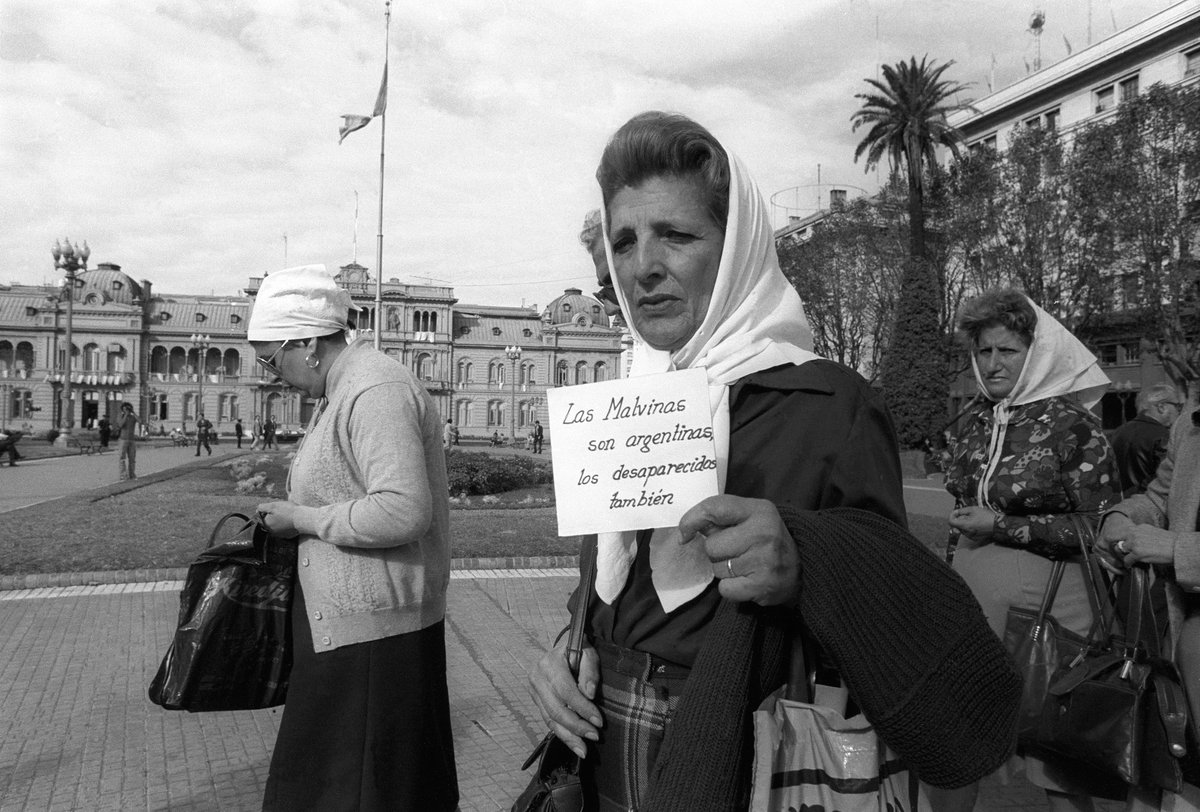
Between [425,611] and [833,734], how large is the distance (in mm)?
1697

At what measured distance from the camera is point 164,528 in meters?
11.5

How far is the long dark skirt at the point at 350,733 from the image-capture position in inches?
99.3

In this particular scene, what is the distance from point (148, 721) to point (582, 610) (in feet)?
13.6

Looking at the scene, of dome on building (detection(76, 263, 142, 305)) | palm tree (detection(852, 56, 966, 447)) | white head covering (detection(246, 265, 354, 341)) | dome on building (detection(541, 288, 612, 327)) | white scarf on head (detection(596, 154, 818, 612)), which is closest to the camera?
white scarf on head (detection(596, 154, 818, 612))

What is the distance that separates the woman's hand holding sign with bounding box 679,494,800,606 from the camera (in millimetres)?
1168

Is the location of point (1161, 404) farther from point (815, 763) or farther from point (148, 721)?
point (148, 721)

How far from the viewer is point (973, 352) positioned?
3465 millimetres

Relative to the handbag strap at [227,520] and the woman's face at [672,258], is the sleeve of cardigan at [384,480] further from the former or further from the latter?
the woman's face at [672,258]

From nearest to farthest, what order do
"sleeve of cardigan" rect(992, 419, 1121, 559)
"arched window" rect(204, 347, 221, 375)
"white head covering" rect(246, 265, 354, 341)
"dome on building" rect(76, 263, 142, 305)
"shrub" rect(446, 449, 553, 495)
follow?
1. "white head covering" rect(246, 265, 354, 341)
2. "sleeve of cardigan" rect(992, 419, 1121, 559)
3. "shrub" rect(446, 449, 553, 495)
4. "arched window" rect(204, 347, 221, 375)
5. "dome on building" rect(76, 263, 142, 305)

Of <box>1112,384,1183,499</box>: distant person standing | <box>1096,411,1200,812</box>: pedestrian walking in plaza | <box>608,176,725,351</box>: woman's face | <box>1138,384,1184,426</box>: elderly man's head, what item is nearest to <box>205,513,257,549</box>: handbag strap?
<box>608,176,725,351</box>: woman's face

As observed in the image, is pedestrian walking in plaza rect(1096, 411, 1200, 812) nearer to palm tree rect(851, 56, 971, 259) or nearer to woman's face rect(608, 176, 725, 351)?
woman's face rect(608, 176, 725, 351)

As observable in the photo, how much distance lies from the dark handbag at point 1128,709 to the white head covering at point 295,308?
2534 millimetres

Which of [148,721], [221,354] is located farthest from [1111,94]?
[221,354]

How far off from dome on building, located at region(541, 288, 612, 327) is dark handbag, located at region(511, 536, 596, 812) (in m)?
92.9
